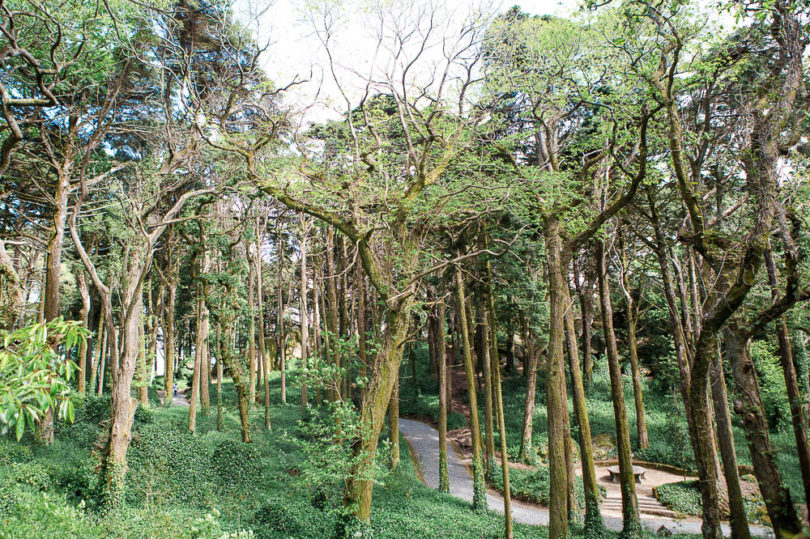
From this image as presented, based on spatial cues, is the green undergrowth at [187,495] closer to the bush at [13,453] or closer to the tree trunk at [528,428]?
the bush at [13,453]

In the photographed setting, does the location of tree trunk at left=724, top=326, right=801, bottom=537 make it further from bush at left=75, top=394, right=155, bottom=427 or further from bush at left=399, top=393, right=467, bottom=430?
bush at left=399, top=393, right=467, bottom=430

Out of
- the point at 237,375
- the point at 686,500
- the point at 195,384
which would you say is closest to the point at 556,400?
the point at 686,500

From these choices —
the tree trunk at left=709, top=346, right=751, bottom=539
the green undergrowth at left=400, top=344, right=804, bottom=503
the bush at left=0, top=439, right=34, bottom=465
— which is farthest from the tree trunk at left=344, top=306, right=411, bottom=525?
the green undergrowth at left=400, top=344, right=804, bottom=503

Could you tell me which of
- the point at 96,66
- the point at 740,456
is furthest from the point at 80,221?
the point at 740,456

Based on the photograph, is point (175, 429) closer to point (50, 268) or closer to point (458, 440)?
point (50, 268)

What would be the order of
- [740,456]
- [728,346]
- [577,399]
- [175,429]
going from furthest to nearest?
[740,456] < [175,429] < [577,399] < [728,346]

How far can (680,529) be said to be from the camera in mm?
12586

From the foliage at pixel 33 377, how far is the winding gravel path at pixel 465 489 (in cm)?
1166

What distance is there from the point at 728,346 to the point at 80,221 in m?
19.1

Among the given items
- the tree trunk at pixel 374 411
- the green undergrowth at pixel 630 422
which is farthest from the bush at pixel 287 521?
the green undergrowth at pixel 630 422

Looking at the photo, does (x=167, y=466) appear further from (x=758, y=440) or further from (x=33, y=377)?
(x=758, y=440)

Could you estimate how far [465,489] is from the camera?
16.3 m

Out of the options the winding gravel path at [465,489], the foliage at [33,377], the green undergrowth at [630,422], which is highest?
the foliage at [33,377]

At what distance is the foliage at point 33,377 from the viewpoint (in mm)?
2738
